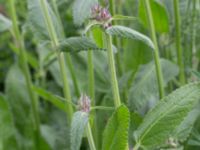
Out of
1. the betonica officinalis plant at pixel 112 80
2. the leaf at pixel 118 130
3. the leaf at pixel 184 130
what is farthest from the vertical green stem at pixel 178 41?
the leaf at pixel 118 130

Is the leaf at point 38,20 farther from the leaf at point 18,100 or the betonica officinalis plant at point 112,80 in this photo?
the leaf at point 18,100

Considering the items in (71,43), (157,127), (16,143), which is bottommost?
(16,143)

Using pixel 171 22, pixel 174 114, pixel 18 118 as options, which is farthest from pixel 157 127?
pixel 18 118

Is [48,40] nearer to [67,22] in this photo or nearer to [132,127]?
[132,127]

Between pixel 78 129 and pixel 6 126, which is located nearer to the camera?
pixel 78 129

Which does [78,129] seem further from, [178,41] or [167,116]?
[178,41]

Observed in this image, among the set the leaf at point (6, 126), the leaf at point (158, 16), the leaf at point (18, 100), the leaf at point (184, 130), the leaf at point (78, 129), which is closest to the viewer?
the leaf at point (78, 129)

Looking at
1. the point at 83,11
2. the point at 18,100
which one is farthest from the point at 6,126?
the point at 83,11
